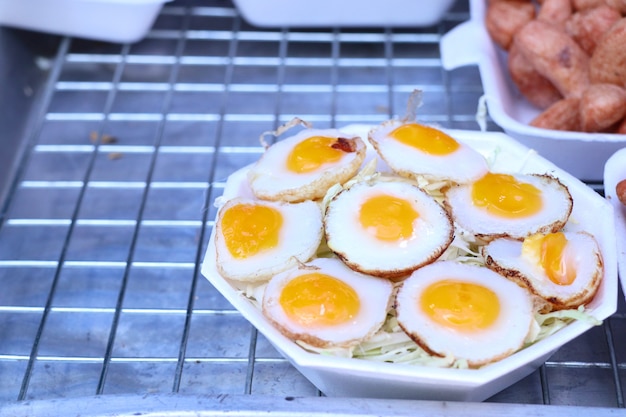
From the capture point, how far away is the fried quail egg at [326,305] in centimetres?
97

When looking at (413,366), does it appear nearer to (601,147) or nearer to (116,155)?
(601,147)

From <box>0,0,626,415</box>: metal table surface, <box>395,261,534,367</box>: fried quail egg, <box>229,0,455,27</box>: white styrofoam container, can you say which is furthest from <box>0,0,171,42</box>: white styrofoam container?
<box>395,261,534,367</box>: fried quail egg

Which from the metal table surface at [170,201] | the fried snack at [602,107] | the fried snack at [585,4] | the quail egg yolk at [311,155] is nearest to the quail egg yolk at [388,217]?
the quail egg yolk at [311,155]

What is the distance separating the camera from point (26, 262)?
1393 millimetres

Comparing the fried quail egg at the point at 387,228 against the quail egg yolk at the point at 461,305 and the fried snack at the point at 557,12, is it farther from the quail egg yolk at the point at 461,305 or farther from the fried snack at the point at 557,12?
the fried snack at the point at 557,12

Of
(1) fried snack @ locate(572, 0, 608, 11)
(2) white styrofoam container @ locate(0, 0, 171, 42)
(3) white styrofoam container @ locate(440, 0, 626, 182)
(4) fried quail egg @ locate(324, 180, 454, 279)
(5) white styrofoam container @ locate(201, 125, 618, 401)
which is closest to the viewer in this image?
(5) white styrofoam container @ locate(201, 125, 618, 401)

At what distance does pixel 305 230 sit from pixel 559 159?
53 centimetres

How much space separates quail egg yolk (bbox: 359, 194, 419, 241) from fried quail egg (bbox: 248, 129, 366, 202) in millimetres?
89

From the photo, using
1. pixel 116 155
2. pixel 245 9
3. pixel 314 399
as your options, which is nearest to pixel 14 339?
pixel 116 155

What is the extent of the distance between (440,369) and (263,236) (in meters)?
0.31

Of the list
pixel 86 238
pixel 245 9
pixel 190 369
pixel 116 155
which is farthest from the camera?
pixel 245 9

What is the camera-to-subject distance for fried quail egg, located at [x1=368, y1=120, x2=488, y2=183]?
116 centimetres

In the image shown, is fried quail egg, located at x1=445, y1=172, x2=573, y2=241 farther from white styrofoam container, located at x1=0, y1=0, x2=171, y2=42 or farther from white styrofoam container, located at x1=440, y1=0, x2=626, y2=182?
white styrofoam container, located at x1=0, y1=0, x2=171, y2=42

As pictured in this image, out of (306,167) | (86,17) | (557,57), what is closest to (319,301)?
(306,167)
